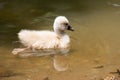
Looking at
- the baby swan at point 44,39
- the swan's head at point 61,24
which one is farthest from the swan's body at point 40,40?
the swan's head at point 61,24

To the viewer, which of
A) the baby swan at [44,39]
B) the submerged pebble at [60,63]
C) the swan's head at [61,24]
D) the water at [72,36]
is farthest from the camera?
the swan's head at [61,24]

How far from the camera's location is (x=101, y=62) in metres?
6.84

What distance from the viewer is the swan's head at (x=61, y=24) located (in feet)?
25.5

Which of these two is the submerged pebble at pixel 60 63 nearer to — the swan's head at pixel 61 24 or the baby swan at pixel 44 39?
the baby swan at pixel 44 39

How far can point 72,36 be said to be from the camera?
321 inches

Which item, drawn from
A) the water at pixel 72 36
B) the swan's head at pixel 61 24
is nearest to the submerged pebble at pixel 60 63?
the water at pixel 72 36

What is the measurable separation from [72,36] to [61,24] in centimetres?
48

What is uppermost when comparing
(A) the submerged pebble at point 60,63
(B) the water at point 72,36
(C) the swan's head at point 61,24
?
(C) the swan's head at point 61,24

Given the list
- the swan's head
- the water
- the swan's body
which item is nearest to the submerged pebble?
the water

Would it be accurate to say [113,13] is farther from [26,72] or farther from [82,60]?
[26,72]

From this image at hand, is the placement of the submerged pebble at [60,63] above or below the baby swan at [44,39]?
below

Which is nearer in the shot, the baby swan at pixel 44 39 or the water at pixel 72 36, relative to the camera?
the water at pixel 72 36

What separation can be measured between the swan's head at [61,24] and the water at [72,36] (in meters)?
0.31

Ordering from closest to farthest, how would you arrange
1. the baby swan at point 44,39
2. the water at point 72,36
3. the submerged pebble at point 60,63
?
the water at point 72,36 < the submerged pebble at point 60,63 < the baby swan at point 44,39
